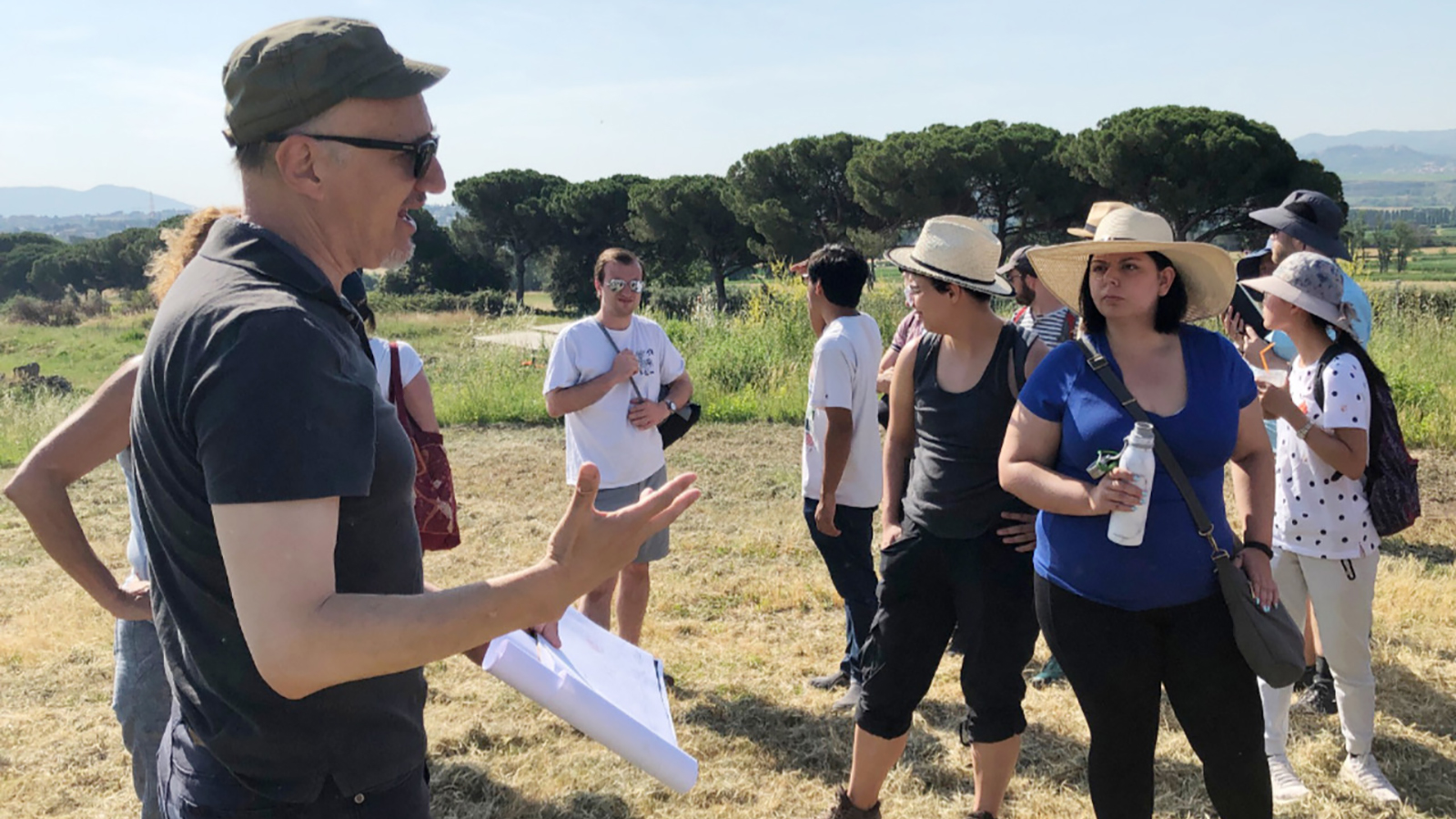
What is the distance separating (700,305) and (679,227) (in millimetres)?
23282

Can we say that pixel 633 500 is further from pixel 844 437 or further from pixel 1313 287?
pixel 1313 287

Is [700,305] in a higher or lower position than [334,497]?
lower

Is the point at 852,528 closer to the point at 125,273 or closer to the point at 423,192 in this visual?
the point at 423,192

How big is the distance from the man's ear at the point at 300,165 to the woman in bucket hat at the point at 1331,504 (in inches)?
117

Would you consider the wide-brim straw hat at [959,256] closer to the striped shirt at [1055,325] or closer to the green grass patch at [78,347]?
the striped shirt at [1055,325]

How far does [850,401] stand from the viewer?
12.8 feet

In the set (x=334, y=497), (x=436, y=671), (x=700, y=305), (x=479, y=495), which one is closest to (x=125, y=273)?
(x=700, y=305)

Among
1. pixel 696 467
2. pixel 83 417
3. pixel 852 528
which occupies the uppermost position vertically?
pixel 83 417

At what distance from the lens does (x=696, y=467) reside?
870 centimetres

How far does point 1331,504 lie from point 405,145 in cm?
319

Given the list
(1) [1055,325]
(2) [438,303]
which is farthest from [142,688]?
(2) [438,303]

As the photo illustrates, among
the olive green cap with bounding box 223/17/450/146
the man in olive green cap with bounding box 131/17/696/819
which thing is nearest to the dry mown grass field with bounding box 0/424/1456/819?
the man in olive green cap with bounding box 131/17/696/819

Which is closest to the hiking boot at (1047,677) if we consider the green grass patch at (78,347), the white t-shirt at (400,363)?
the white t-shirt at (400,363)

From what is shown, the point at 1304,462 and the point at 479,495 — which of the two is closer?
the point at 1304,462
